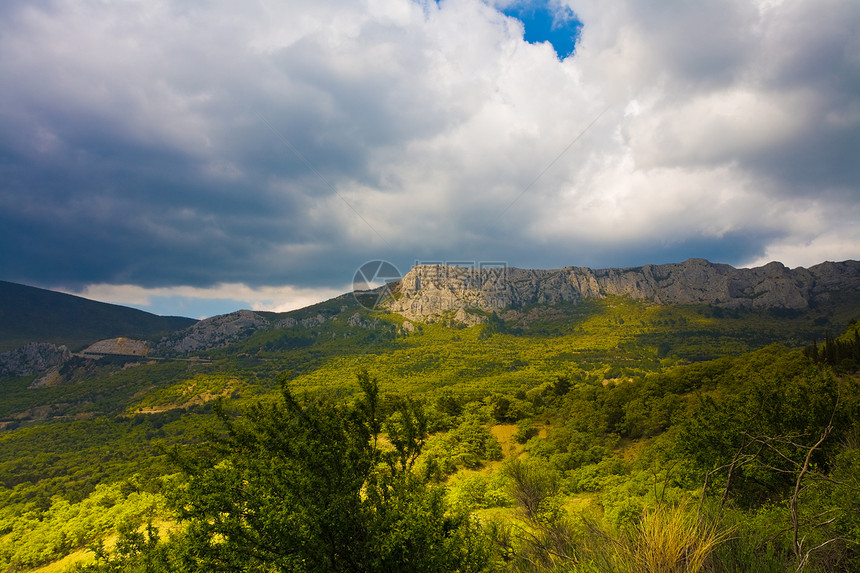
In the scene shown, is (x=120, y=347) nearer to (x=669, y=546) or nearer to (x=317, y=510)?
(x=317, y=510)

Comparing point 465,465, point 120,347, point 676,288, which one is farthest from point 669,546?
point 676,288

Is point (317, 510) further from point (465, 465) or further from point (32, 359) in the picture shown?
point (32, 359)

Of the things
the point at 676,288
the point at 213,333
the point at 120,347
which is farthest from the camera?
the point at 676,288

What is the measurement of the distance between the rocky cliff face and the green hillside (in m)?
35.0

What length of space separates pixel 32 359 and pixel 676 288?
315149 millimetres

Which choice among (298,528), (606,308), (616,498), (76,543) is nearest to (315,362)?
(76,543)

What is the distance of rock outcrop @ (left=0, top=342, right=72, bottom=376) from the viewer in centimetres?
15225

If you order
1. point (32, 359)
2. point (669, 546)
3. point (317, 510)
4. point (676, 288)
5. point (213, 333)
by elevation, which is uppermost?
point (676, 288)

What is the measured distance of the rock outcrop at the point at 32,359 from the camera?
152250 mm

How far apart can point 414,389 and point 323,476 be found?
69.0 m

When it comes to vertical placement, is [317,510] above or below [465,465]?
above

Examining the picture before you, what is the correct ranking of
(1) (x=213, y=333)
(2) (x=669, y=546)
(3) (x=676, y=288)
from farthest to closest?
(3) (x=676, y=288) → (1) (x=213, y=333) → (2) (x=669, y=546)

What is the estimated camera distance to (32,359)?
156500 millimetres

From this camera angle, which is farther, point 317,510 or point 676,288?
point 676,288
